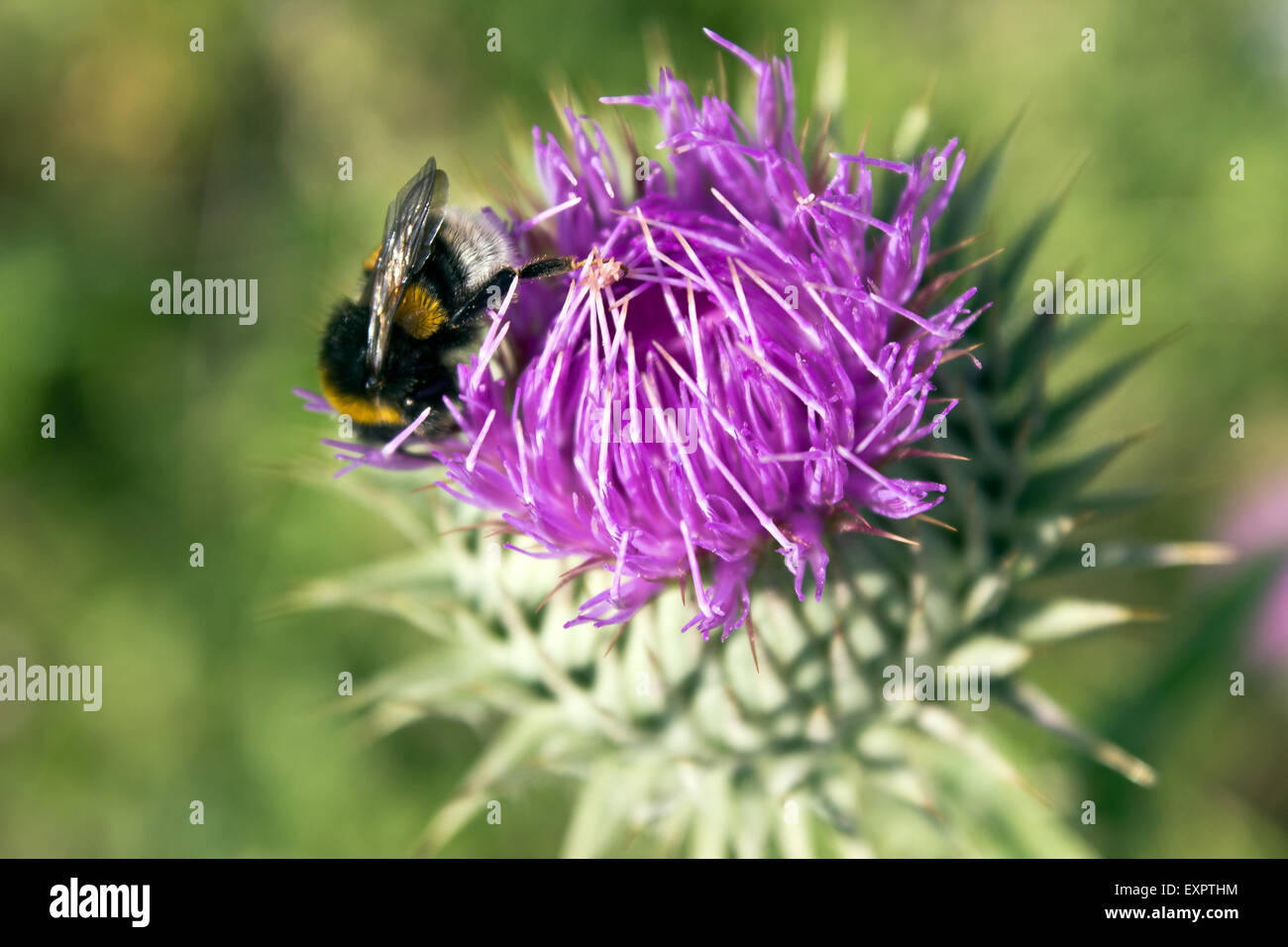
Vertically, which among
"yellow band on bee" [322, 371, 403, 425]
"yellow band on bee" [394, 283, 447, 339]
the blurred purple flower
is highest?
"yellow band on bee" [394, 283, 447, 339]

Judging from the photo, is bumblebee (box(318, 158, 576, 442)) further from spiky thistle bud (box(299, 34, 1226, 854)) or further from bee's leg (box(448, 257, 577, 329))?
spiky thistle bud (box(299, 34, 1226, 854))

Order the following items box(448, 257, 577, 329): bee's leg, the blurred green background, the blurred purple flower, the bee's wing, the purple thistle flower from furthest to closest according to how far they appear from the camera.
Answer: the blurred green background < the blurred purple flower < box(448, 257, 577, 329): bee's leg < the bee's wing < the purple thistle flower

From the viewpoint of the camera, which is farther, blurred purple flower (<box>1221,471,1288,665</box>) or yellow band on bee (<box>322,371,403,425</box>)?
blurred purple flower (<box>1221,471,1288,665</box>)

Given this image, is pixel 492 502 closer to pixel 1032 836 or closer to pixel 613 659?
pixel 613 659

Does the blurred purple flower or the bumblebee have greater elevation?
the bumblebee

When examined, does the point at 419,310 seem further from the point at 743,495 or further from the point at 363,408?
the point at 743,495

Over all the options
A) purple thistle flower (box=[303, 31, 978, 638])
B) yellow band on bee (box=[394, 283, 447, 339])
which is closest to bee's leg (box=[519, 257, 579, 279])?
purple thistle flower (box=[303, 31, 978, 638])

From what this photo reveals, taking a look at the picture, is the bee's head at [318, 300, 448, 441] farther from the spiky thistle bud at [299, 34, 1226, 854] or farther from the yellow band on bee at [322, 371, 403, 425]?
the spiky thistle bud at [299, 34, 1226, 854]

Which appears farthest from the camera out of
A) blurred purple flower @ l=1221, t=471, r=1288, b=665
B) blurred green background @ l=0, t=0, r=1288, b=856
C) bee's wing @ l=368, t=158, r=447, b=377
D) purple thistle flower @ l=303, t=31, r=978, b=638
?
blurred green background @ l=0, t=0, r=1288, b=856
